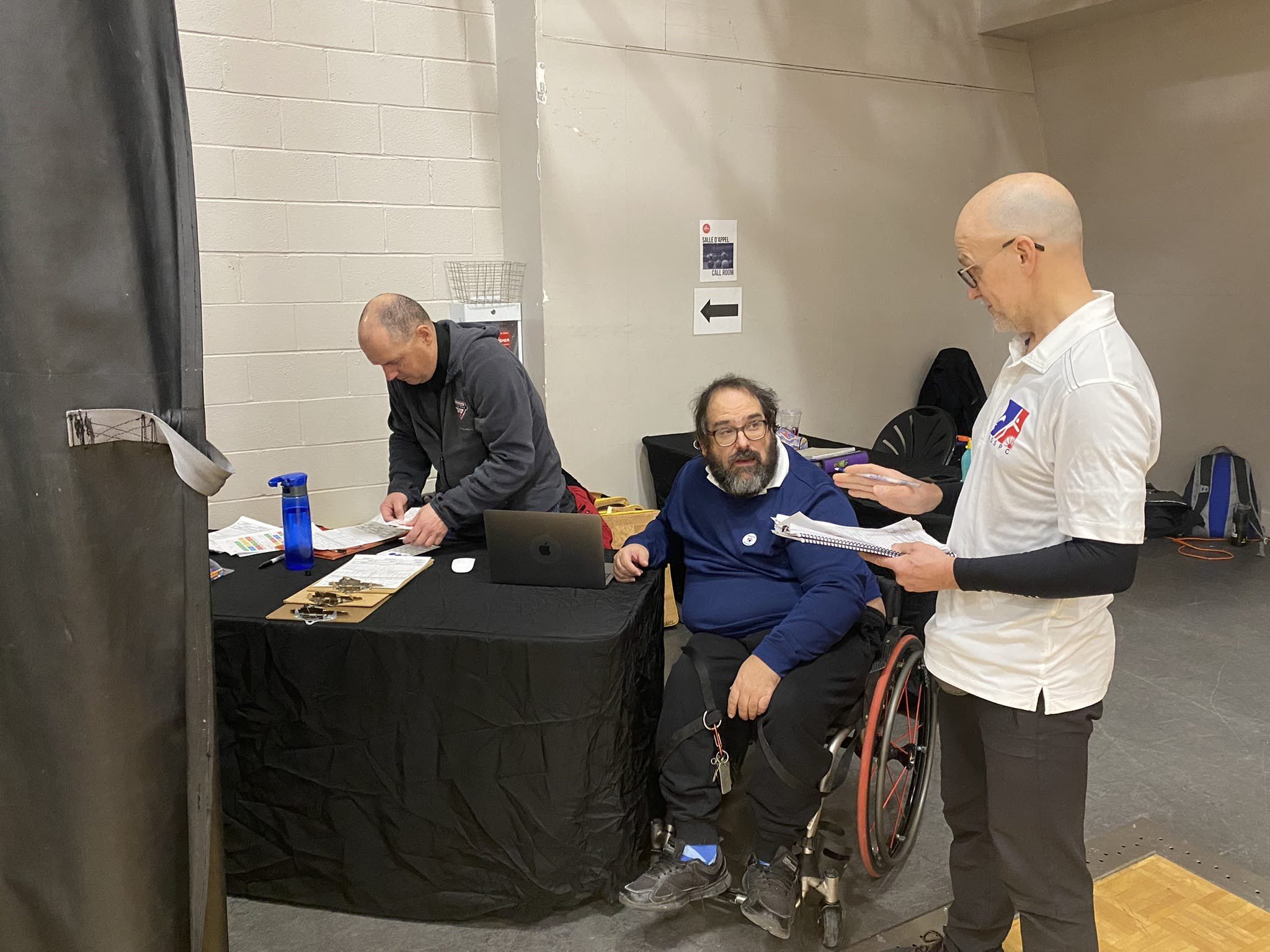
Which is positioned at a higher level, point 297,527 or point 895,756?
point 297,527

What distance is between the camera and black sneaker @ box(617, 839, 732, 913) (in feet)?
6.84

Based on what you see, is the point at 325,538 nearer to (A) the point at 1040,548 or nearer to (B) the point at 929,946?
(B) the point at 929,946

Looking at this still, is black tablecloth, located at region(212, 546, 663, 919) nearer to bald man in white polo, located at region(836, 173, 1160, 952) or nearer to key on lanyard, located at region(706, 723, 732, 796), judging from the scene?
key on lanyard, located at region(706, 723, 732, 796)

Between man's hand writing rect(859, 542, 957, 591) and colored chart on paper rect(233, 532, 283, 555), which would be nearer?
man's hand writing rect(859, 542, 957, 591)

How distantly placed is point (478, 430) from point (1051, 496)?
1640mm

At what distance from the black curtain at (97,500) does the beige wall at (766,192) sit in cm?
309

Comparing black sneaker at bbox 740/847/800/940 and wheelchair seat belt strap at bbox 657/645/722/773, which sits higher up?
wheelchair seat belt strap at bbox 657/645/722/773

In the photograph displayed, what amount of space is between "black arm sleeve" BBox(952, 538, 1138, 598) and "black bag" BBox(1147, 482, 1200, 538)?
4156 millimetres

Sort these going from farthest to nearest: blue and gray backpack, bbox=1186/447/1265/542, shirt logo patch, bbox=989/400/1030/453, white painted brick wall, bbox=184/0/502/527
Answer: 1. blue and gray backpack, bbox=1186/447/1265/542
2. white painted brick wall, bbox=184/0/502/527
3. shirt logo patch, bbox=989/400/1030/453

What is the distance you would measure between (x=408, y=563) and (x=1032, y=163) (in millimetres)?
4735

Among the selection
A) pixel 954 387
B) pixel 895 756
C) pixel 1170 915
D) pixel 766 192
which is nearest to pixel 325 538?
pixel 895 756

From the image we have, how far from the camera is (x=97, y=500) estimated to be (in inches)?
42.7

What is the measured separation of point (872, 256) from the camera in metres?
5.12

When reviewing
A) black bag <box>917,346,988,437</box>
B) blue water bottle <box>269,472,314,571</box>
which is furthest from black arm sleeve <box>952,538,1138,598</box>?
black bag <box>917,346,988,437</box>
